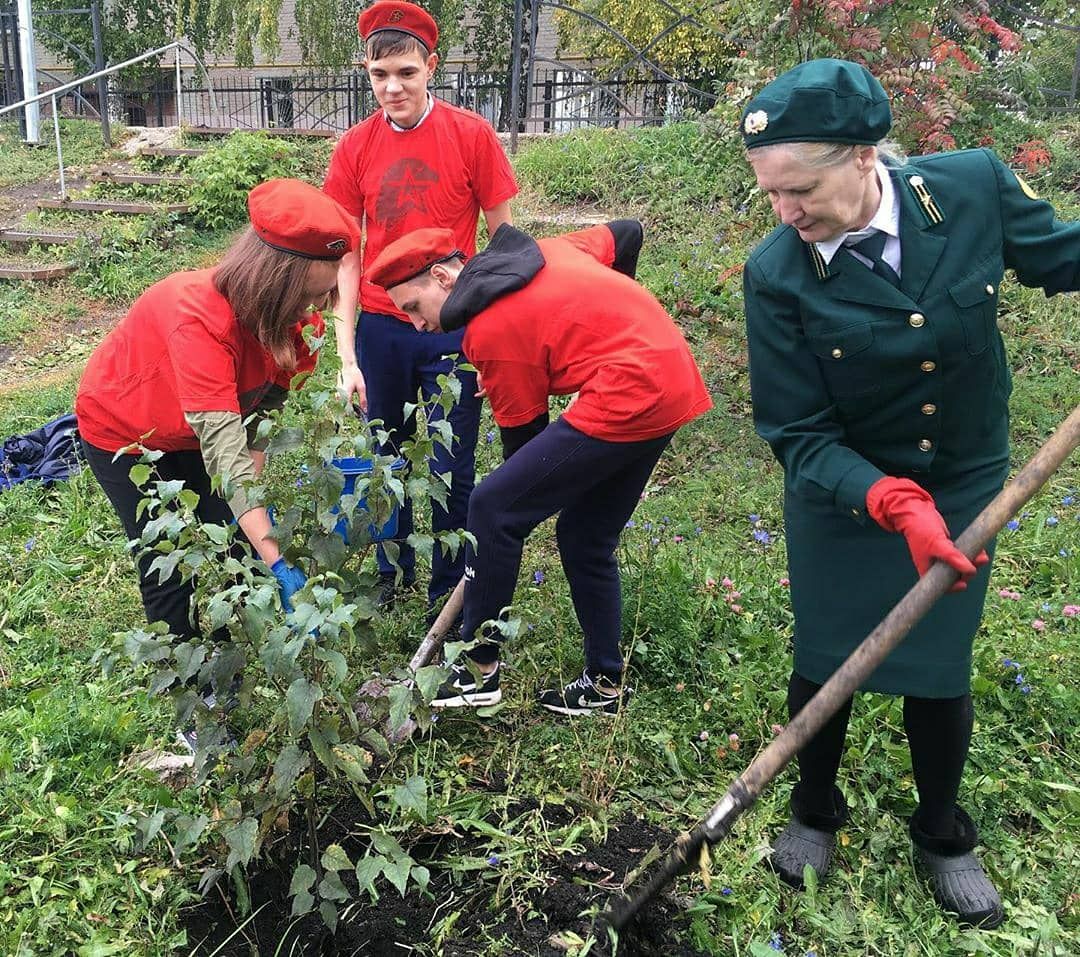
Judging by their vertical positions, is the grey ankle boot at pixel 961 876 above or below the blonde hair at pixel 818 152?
below

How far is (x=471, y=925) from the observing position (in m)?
2.33

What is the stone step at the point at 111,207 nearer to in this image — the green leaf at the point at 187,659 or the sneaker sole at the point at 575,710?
the sneaker sole at the point at 575,710

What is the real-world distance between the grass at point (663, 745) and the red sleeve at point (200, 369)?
89 cm

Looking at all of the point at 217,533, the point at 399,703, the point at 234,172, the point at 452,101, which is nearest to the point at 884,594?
the point at 399,703

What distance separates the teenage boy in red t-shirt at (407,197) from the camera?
3373 millimetres

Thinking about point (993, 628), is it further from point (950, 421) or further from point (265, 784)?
point (265, 784)

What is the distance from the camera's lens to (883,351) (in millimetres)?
2008

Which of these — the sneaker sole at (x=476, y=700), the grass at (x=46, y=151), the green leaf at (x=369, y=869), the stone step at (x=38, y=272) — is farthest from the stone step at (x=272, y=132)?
the green leaf at (x=369, y=869)

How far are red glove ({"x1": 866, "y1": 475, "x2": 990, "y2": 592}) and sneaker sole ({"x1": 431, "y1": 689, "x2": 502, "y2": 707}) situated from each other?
1.46 metres

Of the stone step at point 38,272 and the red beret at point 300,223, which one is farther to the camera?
the stone step at point 38,272

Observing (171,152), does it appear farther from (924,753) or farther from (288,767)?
(924,753)

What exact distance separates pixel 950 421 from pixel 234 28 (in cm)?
1851

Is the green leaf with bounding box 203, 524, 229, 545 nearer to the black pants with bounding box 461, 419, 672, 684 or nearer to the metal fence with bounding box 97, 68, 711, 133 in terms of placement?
the black pants with bounding box 461, 419, 672, 684

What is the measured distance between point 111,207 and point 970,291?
32.6 feet
